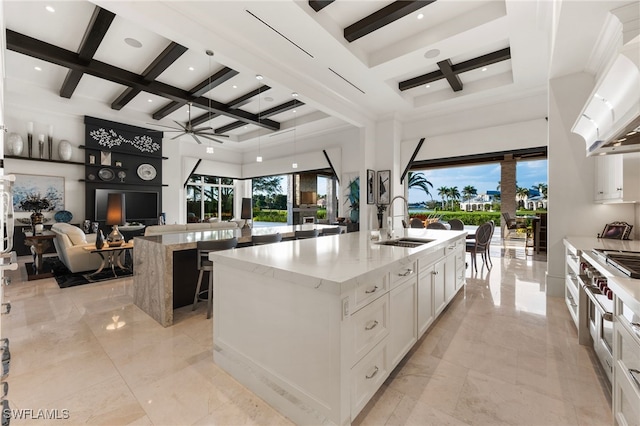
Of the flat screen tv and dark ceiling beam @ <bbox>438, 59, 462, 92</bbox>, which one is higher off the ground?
dark ceiling beam @ <bbox>438, 59, 462, 92</bbox>

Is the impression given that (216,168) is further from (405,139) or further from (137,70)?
(405,139)

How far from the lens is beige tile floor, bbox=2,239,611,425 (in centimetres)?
156

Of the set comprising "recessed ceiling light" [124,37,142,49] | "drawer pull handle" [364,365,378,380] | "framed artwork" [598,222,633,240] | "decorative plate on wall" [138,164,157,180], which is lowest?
"drawer pull handle" [364,365,378,380]

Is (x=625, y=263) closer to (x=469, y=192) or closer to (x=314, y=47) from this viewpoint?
(x=314, y=47)

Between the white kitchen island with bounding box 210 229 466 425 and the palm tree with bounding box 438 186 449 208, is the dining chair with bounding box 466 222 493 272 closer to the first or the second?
the white kitchen island with bounding box 210 229 466 425

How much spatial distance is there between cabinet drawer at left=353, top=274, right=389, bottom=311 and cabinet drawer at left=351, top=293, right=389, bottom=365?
3 centimetres

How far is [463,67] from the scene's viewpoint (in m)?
4.88

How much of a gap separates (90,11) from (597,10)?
5.77 meters

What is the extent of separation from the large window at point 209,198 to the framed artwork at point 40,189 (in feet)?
11.3

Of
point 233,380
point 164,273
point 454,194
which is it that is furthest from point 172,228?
point 454,194

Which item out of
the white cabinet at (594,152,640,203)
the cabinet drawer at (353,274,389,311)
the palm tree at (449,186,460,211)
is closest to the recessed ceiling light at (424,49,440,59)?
the white cabinet at (594,152,640,203)

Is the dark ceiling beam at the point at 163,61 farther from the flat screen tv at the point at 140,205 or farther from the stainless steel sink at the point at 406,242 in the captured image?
the stainless steel sink at the point at 406,242

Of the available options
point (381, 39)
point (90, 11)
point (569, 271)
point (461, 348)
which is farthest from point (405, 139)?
point (90, 11)

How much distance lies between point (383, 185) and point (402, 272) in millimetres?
5438
